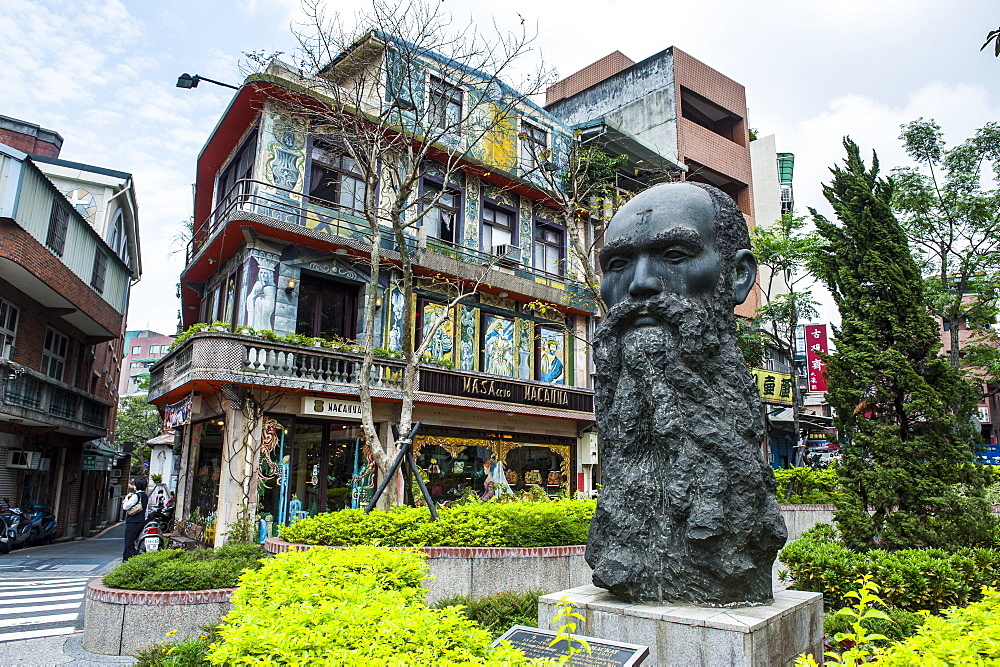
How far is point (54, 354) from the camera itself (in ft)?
67.6

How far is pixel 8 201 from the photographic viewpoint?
48.1ft

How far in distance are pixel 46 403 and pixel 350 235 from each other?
9.93 meters

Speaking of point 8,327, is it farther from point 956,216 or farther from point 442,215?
point 956,216

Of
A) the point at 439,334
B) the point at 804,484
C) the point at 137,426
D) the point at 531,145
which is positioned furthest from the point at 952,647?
the point at 137,426

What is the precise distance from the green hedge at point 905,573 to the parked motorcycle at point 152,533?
9498mm

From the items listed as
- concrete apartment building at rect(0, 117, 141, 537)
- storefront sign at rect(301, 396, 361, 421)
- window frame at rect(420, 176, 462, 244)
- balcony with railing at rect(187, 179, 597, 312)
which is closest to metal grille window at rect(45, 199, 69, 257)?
concrete apartment building at rect(0, 117, 141, 537)

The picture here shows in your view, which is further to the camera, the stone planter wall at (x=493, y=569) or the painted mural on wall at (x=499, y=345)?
the painted mural on wall at (x=499, y=345)

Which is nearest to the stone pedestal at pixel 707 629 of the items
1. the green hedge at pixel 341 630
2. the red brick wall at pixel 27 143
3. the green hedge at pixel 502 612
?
the green hedge at pixel 341 630

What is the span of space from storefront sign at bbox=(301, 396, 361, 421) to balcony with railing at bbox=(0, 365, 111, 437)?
752 cm

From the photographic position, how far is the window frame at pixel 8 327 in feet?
56.2

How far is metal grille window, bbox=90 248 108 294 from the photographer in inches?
822

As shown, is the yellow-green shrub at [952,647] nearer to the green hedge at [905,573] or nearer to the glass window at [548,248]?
the green hedge at [905,573]

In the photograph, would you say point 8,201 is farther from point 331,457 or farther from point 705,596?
point 705,596

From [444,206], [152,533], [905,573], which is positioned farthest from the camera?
[444,206]
